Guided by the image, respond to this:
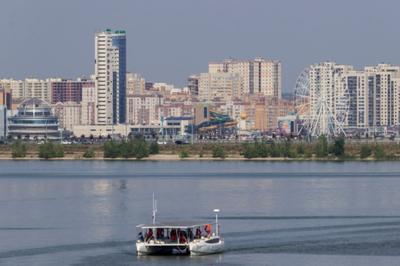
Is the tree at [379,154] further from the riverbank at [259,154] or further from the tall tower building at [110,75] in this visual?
the tall tower building at [110,75]

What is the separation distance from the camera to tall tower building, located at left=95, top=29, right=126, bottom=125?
194 metres

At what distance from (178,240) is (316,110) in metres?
96.3

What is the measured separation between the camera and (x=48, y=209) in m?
48.8

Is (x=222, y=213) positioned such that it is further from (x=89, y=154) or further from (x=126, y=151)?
(x=89, y=154)

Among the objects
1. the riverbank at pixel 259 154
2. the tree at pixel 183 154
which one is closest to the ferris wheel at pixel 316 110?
the riverbank at pixel 259 154

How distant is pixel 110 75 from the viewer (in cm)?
19612

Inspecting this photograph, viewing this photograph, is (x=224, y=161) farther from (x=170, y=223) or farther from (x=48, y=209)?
(x=170, y=223)

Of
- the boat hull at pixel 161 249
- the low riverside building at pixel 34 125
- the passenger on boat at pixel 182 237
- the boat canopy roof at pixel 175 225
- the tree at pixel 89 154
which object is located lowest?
the boat hull at pixel 161 249

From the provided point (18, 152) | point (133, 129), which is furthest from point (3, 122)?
point (18, 152)

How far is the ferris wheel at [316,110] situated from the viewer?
413 ft

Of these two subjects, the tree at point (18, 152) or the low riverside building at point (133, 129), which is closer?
the tree at point (18, 152)

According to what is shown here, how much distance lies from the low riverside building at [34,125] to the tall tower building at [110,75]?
33528mm

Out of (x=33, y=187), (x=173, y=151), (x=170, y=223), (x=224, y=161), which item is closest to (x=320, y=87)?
(x=173, y=151)

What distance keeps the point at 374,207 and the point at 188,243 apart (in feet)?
49.3
